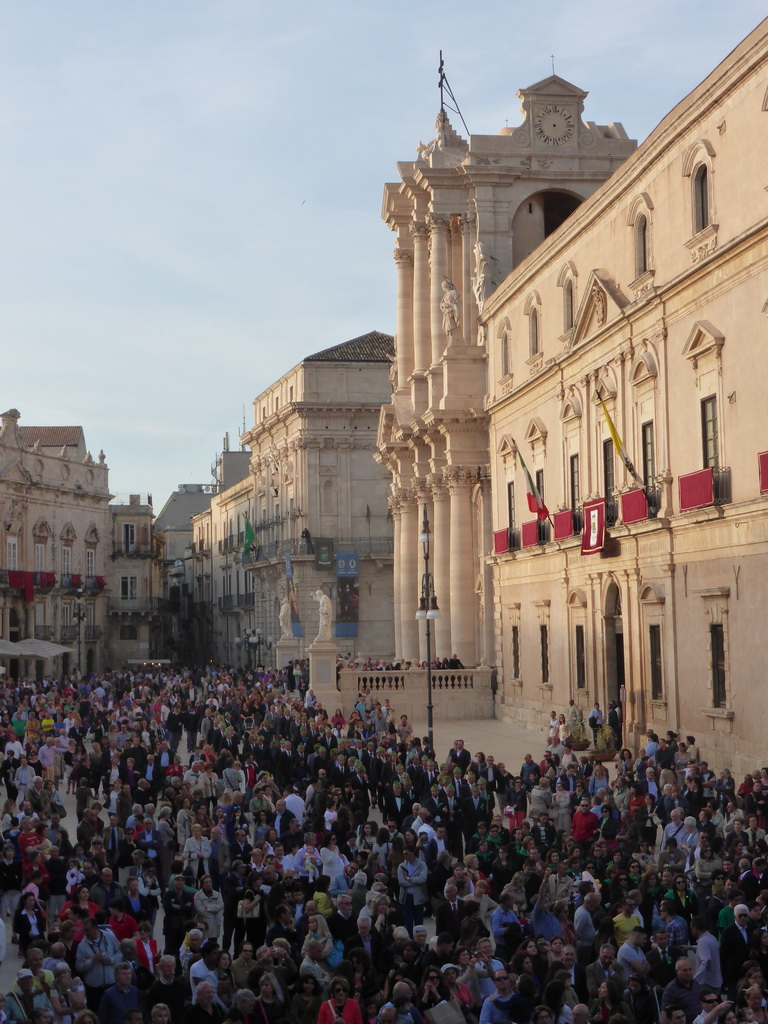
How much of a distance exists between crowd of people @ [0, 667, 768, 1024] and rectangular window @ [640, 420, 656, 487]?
21.8 feet

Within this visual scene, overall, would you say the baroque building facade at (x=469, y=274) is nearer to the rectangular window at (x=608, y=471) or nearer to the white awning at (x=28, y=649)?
the rectangular window at (x=608, y=471)

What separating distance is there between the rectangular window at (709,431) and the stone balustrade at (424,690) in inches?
650

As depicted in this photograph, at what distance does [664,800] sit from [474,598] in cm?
2601

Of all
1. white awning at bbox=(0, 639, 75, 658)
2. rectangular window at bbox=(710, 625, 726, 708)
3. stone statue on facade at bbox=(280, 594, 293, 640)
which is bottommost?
rectangular window at bbox=(710, 625, 726, 708)

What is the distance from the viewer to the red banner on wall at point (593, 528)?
31.3m

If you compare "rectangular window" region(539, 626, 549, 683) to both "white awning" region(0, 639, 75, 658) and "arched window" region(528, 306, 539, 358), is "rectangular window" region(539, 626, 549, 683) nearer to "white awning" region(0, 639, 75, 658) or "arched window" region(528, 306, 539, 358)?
"arched window" region(528, 306, 539, 358)

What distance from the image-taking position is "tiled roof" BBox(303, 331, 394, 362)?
235 feet

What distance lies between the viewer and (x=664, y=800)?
19.4m

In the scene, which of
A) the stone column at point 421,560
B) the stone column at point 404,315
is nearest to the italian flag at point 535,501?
the stone column at point 421,560

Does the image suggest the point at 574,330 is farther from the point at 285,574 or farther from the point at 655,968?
the point at 285,574

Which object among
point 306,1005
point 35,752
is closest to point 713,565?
point 35,752

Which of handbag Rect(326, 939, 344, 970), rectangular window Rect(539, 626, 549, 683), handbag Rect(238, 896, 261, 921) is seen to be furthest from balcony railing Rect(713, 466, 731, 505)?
handbag Rect(326, 939, 344, 970)

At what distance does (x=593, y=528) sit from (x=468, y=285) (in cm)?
1652

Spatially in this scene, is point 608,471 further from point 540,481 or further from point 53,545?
point 53,545
